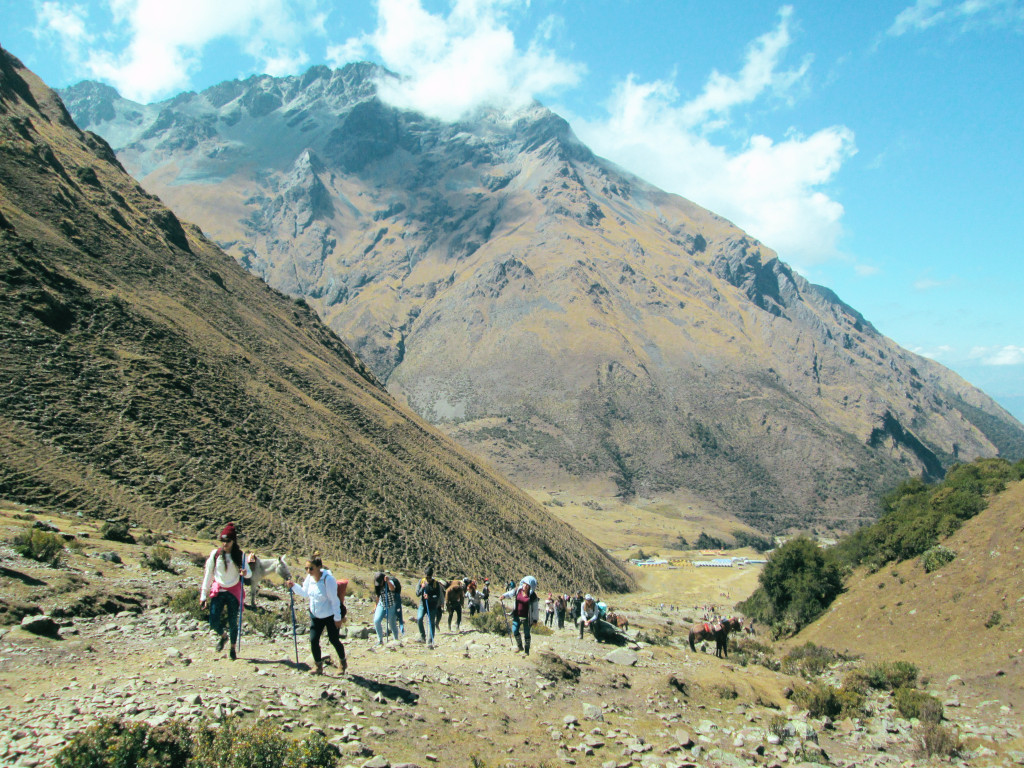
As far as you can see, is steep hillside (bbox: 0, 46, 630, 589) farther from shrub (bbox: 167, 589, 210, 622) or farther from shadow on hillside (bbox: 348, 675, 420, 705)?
shadow on hillside (bbox: 348, 675, 420, 705)

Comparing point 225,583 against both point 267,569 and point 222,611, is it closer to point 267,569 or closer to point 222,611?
point 267,569

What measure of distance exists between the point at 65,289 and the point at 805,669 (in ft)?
153

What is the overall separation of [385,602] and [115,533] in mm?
14110

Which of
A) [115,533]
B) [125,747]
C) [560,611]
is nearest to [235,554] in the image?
[125,747]

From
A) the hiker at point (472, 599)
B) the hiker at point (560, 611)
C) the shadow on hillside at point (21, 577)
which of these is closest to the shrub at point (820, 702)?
the hiker at point (560, 611)

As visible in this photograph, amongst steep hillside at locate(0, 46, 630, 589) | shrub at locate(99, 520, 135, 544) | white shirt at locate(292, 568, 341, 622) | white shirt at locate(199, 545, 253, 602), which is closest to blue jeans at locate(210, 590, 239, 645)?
white shirt at locate(199, 545, 253, 602)

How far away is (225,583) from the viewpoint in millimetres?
11555

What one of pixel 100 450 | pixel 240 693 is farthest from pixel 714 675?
pixel 100 450

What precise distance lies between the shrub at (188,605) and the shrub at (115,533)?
32.6 feet

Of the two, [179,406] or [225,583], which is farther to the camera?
[179,406]

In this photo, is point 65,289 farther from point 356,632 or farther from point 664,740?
point 664,740

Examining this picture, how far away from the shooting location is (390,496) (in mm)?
46344

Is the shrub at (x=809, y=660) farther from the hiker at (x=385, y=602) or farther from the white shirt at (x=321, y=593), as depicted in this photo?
the white shirt at (x=321, y=593)

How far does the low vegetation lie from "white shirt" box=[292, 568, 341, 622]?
10.9 ft
